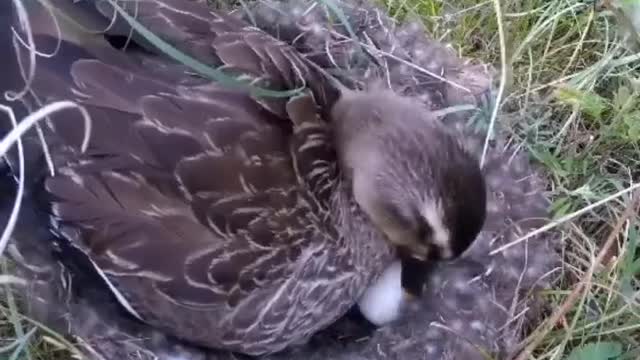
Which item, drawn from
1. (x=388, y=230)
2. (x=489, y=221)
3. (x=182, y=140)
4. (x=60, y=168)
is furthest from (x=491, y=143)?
(x=60, y=168)

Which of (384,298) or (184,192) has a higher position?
(184,192)

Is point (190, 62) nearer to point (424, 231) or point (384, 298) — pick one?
point (424, 231)

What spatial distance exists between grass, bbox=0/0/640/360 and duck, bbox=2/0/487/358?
0.24 metres

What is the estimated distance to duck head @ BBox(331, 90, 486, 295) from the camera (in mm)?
1667

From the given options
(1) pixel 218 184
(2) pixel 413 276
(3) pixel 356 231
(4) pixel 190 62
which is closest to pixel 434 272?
(2) pixel 413 276

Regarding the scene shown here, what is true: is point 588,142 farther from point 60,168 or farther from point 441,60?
point 60,168

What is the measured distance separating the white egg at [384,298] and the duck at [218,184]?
0.04m

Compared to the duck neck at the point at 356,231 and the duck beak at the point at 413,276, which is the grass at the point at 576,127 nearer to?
the duck beak at the point at 413,276

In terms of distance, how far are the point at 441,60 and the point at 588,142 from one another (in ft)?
0.89

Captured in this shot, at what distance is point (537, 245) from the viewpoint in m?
1.99

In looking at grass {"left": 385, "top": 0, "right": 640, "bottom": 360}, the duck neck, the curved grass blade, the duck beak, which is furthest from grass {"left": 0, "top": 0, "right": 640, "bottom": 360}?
the curved grass blade

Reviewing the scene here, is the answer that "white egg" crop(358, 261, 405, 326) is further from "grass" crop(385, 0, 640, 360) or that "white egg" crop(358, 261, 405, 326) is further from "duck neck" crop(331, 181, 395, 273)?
"grass" crop(385, 0, 640, 360)

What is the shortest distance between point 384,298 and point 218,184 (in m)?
0.34

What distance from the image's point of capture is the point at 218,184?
167 cm
